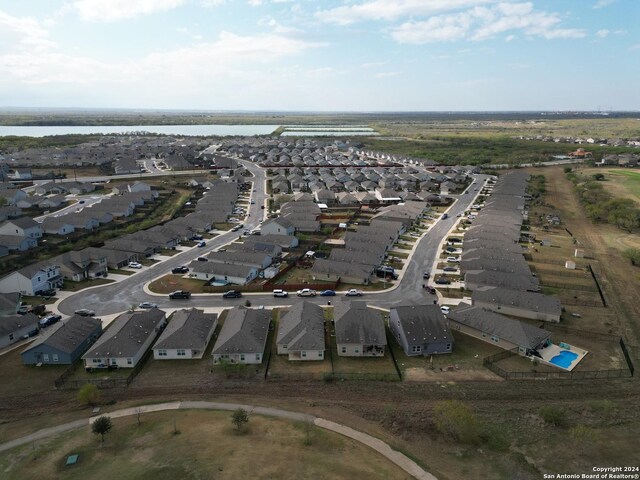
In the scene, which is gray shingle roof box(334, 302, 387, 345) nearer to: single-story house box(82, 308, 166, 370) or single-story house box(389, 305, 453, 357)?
single-story house box(389, 305, 453, 357)

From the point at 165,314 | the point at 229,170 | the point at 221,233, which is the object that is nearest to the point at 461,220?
the point at 221,233

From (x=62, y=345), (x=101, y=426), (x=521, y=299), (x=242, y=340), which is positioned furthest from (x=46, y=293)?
(x=521, y=299)

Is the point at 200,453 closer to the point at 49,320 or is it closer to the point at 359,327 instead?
the point at 359,327

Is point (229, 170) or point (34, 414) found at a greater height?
point (229, 170)

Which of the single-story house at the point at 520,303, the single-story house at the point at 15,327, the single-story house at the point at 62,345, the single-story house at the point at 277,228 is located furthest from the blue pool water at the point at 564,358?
the single-story house at the point at 15,327

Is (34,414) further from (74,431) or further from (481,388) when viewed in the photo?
(481,388)

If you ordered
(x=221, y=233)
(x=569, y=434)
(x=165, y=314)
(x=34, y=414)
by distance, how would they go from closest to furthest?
(x=569, y=434) → (x=34, y=414) → (x=165, y=314) → (x=221, y=233)
